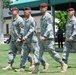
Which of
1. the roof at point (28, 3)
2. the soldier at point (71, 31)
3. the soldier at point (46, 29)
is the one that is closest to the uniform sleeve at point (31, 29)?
the soldier at point (46, 29)

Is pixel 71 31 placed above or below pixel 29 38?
above

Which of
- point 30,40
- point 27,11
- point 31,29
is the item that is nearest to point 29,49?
point 30,40

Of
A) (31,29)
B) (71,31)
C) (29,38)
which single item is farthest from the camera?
(71,31)

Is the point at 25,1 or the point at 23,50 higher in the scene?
the point at 25,1

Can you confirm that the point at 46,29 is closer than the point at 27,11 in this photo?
Yes

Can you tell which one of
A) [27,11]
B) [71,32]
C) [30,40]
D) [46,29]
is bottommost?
[30,40]

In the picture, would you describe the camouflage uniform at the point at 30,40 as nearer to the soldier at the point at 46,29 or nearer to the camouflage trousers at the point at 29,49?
the camouflage trousers at the point at 29,49

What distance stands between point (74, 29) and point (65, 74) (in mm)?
1580

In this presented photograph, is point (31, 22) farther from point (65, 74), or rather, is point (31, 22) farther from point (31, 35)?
point (65, 74)

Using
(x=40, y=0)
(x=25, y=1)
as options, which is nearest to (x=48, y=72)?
(x=40, y=0)

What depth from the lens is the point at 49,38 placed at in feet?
34.3

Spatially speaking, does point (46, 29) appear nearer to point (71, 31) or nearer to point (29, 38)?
point (29, 38)

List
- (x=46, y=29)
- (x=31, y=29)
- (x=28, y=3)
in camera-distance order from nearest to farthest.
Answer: (x=46, y=29) < (x=31, y=29) < (x=28, y=3)

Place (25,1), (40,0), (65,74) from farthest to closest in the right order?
(25,1) → (40,0) → (65,74)
